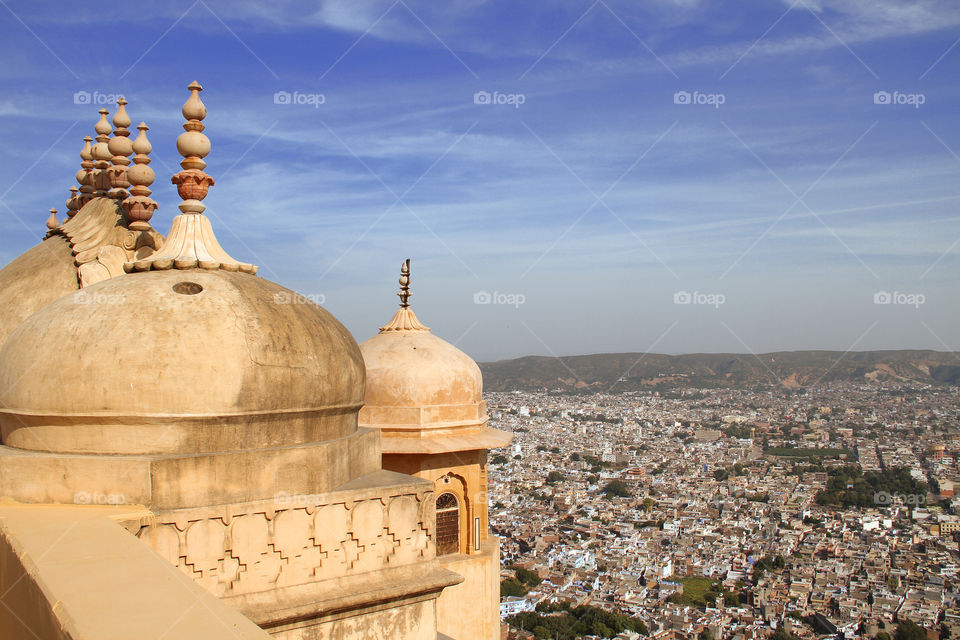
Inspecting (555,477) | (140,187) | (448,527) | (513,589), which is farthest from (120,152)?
(555,477)

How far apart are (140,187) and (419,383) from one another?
3.01 meters

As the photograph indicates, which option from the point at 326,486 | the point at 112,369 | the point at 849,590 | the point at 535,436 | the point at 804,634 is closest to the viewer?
the point at 112,369

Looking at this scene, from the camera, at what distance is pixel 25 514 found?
141 inches

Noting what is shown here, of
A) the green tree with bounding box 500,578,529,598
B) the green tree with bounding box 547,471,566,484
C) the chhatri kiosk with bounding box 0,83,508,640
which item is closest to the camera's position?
the chhatri kiosk with bounding box 0,83,508,640

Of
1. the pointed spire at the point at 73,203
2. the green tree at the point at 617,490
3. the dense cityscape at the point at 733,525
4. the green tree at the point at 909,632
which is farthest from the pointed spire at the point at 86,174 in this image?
the green tree at the point at 617,490

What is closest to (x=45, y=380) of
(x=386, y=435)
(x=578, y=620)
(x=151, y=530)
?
(x=151, y=530)

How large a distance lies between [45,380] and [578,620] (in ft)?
80.4

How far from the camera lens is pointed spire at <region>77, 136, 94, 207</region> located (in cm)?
750

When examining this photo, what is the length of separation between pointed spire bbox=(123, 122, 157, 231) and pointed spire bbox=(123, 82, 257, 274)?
154 centimetres

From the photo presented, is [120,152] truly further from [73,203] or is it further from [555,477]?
[555,477]

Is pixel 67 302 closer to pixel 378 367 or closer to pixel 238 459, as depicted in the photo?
pixel 238 459

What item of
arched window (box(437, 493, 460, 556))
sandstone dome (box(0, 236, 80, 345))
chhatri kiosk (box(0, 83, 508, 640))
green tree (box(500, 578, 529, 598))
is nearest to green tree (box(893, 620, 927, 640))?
green tree (box(500, 578, 529, 598))

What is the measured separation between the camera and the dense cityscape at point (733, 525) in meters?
26.8

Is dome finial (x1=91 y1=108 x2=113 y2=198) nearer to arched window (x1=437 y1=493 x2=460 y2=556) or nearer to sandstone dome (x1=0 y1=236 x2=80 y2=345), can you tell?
sandstone dome (x1=0 y1=236 x2=80 y2=345)
